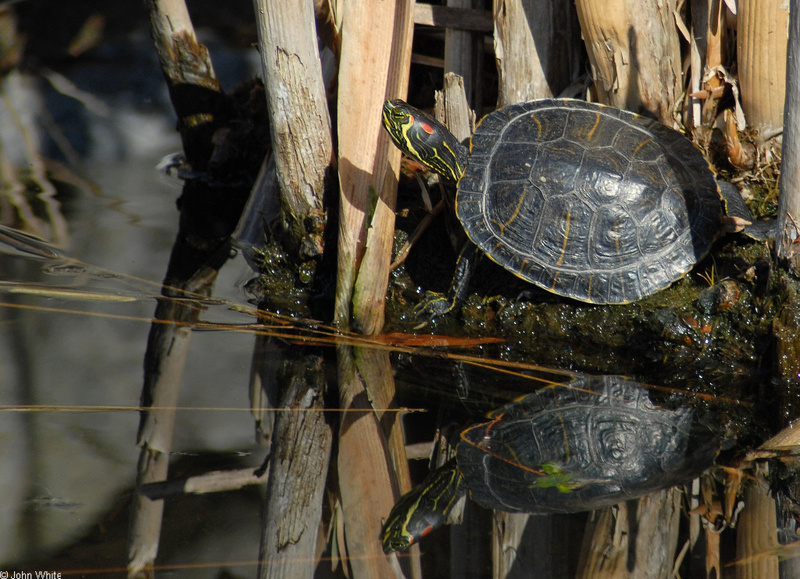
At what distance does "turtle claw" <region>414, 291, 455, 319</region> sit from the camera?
2.98 meters

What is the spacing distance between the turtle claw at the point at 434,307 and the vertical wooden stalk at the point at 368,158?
234mm

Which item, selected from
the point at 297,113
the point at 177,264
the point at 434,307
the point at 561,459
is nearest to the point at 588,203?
the point at 434,307

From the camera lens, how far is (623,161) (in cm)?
280

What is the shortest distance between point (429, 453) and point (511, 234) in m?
1.19

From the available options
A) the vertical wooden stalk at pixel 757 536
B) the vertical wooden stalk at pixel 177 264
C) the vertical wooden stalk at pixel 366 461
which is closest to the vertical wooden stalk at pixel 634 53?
the vertical wooden stalk at pixel 366 461

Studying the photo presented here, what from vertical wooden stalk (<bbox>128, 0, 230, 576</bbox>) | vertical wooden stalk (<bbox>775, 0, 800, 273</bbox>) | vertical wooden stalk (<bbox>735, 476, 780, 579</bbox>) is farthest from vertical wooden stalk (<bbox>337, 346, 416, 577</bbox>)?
vertical wooden stalk (<bbox>775, 0, 800, 273</bbox>)

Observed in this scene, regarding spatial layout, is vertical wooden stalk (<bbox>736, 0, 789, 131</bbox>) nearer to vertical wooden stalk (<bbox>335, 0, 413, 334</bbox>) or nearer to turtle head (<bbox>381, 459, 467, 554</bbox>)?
vertical wooden stalk (<bbox>335, 0, 413, 334</bbox>)

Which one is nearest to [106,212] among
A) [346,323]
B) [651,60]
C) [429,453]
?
[346,323]

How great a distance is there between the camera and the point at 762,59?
282cm

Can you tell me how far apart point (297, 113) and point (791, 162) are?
6.46ft

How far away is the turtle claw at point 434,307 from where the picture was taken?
2.98 m

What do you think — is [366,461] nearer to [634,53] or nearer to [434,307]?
[434,307]

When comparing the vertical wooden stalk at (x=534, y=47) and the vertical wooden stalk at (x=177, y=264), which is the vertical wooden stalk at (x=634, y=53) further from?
the vertical wooden stalk at (x=177, y=264)

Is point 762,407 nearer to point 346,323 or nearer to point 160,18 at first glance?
point 346,323
